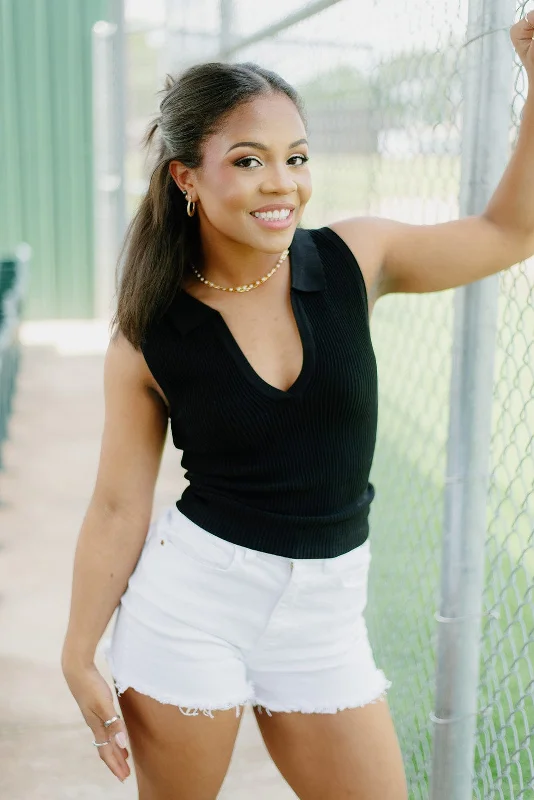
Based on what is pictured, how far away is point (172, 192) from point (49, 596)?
2735mm

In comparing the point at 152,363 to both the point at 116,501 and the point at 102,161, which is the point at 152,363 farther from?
the point at 102,161

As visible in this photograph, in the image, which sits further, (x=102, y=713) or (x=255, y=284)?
(x=102, y=713)

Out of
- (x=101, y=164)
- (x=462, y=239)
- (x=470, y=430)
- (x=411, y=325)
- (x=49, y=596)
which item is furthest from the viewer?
(x=101, y=164)

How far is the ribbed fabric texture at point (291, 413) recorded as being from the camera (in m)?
1.64

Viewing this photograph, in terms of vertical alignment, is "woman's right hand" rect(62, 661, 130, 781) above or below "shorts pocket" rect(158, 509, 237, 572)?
below

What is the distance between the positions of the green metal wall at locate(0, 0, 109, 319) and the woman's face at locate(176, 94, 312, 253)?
8.91 m

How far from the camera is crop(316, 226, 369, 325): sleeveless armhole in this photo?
1695 millimetres

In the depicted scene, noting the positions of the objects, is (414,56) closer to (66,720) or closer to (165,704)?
(165,704)

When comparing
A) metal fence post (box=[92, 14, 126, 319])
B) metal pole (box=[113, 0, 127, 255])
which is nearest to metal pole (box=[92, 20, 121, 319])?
metal fence post (box=[92, 14, 126, 319])

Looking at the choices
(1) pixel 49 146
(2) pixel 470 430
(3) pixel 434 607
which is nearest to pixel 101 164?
(1) pixel 49 146

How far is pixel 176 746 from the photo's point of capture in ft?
5.64

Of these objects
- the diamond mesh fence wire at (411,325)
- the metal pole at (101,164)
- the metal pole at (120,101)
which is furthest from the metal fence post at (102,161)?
the diamond mesh fence wire at (411,325)

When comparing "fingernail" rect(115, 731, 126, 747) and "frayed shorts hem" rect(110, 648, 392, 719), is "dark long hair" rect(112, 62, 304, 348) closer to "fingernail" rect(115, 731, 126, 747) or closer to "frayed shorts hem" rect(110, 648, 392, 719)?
"frayed shorts hem" rect(110, 648, 392, 719)

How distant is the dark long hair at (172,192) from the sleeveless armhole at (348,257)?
22cm
